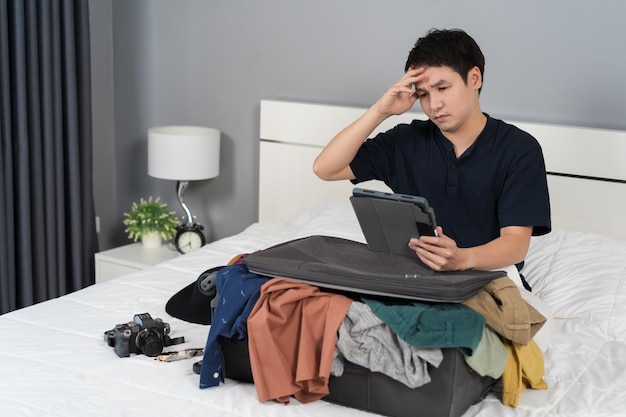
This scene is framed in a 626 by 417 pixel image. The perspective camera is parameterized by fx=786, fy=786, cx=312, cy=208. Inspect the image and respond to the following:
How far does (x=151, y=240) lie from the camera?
141 inches

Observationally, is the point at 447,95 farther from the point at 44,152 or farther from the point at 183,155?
the point at 44,152

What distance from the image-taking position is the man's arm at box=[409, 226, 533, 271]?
1.65m

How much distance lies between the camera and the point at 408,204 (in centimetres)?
162

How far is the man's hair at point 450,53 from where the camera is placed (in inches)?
75.7

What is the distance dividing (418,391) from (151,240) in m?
2.24

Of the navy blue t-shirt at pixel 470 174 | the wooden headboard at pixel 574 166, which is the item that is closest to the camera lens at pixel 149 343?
the navy blue t-shirt at pixel 470 174

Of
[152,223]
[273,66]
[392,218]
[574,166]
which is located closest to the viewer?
[392,218]

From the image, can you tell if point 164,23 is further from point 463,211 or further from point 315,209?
point 463,211

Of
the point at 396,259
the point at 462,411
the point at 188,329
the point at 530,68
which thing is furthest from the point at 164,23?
the point at 462,411

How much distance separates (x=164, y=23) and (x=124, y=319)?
6.40 feet

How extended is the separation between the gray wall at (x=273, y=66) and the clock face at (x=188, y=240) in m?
0.26

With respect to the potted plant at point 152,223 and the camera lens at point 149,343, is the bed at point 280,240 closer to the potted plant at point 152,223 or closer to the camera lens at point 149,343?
the camera lens at point 149,343

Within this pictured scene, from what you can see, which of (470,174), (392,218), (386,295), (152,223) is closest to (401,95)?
(470,174)

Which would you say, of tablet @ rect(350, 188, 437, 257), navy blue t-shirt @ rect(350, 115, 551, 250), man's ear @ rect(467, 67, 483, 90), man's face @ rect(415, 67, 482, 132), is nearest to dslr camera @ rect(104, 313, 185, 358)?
tablet @ rect(350, 188, 437, 257)
